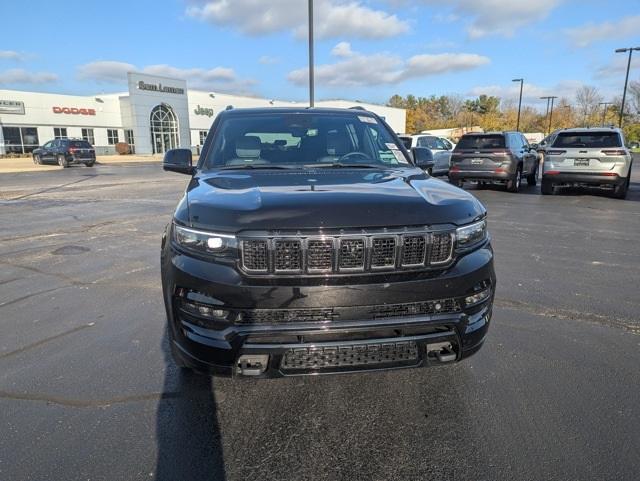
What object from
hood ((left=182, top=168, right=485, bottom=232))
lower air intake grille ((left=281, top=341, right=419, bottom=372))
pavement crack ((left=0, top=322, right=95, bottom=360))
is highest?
hood ((left=182, top=168, right=485, bottom=232))

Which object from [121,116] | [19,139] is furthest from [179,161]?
[121,116]

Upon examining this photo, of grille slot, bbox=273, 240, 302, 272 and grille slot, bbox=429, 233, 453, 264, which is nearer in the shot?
grille slot, bbox=273, 240, 302, 272

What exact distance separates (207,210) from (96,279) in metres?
3.55

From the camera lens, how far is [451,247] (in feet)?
7.92

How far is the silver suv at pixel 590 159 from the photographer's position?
11477 millimetres

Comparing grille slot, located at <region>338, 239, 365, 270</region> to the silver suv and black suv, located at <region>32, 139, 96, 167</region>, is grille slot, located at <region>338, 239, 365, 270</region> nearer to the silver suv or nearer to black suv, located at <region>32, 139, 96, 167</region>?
the silver suv

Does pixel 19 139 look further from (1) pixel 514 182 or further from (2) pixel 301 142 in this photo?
(2) pixel 301 142

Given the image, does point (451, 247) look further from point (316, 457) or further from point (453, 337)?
point (316, 457)

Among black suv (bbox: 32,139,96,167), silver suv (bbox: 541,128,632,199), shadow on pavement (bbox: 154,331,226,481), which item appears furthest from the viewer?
black suv (bbox: 32,139,96,167)

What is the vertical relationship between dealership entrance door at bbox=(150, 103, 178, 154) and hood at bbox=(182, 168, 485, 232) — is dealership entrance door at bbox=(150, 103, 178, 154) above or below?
above

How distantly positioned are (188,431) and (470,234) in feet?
6.21

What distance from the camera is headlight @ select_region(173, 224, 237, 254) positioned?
228 cm

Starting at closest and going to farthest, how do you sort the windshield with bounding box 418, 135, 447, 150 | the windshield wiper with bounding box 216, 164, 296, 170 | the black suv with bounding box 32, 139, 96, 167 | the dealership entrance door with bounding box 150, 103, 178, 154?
the windshield wiper with bounding box 216, 164, 296, 170
the windshield with bounding box 418, 135, 447, 150
the black suv with bounding box 32, 139, 96, 167
the dealership entrance door with bounding box 150, 103, 178, 154

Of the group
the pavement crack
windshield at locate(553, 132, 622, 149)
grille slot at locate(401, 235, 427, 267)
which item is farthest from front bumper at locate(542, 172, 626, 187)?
the pavement crack
